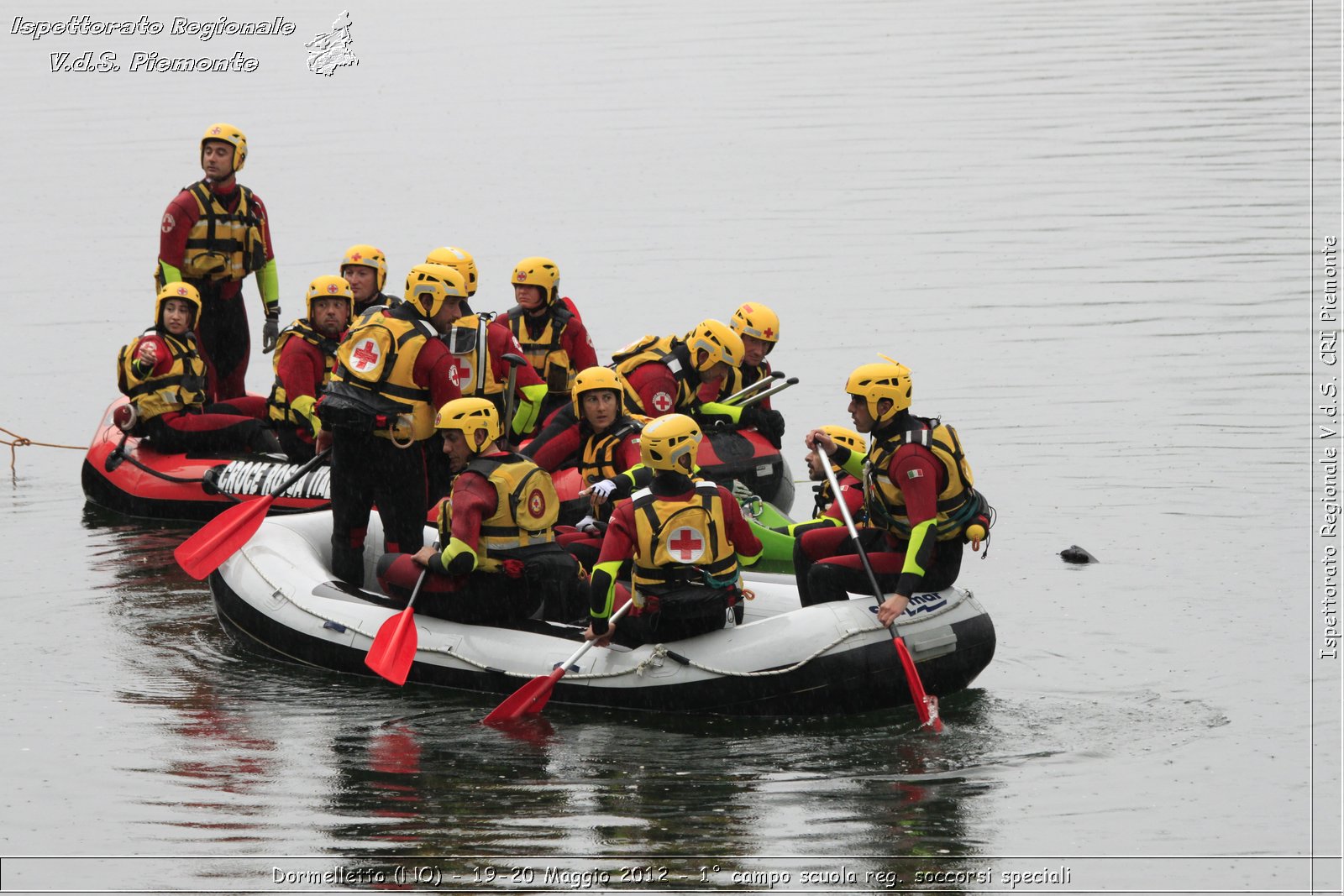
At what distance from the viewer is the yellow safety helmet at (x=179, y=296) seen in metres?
12.1

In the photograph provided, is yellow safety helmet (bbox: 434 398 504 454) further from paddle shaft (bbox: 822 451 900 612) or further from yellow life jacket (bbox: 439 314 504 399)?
paddle shaft (bbox: 822 451 900 612)

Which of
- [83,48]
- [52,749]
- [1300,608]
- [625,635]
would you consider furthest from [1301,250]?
[83,48]

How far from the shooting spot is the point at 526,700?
880cm

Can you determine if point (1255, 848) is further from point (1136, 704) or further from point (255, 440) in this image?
point (255, 440)

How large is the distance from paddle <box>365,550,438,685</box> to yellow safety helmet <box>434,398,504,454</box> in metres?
0.72

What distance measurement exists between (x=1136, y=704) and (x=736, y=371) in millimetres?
3314

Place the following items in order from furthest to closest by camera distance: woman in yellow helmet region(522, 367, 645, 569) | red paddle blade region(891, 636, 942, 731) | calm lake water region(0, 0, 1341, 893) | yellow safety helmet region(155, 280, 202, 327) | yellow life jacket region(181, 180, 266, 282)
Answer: yellow life jacket region(181, 180, 266, 282) → yellow safety helmet region(155, 280, 202, 327) → woman in yellow helmet region(522, 367, 645, 569) → red paddle blade region(891, 636, 942, 731) → calm lake water region(0, 0, 1341, 893)

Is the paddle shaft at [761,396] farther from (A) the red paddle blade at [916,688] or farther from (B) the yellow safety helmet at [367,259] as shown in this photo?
(A) the red paddle blade at [916,688]

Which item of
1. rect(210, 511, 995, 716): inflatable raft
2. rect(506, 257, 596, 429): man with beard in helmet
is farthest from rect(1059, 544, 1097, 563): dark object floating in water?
rect(506, 257, 596, 429): man with beard in helmet

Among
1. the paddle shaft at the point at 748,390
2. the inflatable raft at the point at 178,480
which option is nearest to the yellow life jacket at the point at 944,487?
the paddle shaft at the point at 748,390

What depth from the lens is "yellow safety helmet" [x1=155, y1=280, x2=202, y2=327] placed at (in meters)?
12.1

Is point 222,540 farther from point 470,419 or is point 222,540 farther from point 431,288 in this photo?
point 470,419

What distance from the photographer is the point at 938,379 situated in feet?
53.4

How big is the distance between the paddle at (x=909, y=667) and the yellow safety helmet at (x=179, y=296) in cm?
507
